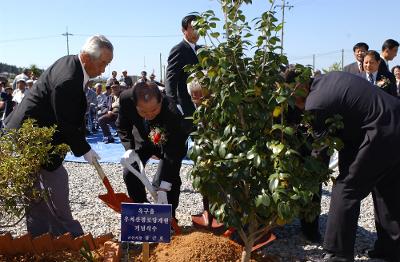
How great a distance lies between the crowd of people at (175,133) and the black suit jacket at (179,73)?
2.43 ft

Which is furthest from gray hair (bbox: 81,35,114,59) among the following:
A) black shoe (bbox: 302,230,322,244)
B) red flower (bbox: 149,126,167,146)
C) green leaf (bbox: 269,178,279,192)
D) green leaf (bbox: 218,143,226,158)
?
black shoe (bbox: 302,230,322,244)

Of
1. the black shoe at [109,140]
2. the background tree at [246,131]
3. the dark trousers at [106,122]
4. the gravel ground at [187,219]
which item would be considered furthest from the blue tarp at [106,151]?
the background tree at [246,131]

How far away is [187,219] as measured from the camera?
5.11 m

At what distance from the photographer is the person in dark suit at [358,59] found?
273 inches

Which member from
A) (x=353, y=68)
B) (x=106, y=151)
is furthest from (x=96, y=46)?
(x=106, y=151)

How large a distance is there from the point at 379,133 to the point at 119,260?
2.06 meters

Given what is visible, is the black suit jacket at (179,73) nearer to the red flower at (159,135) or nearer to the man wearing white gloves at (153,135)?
the man wearing white gloves at (153,135)

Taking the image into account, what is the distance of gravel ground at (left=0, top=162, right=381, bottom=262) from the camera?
4141 millimetres

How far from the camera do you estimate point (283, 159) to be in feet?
8.16

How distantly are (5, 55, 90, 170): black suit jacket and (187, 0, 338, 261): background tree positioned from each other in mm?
1247

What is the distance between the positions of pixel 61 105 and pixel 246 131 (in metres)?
1.61

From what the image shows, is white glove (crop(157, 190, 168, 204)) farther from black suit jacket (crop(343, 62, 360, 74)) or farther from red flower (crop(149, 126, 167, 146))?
black suit jacket (crop(343, 62, 360, 74))

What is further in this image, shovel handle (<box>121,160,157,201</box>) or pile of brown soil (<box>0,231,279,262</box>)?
shovel handle (<box>121,160,157,201</box>)

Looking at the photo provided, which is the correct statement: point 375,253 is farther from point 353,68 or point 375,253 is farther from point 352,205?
point 353,68
